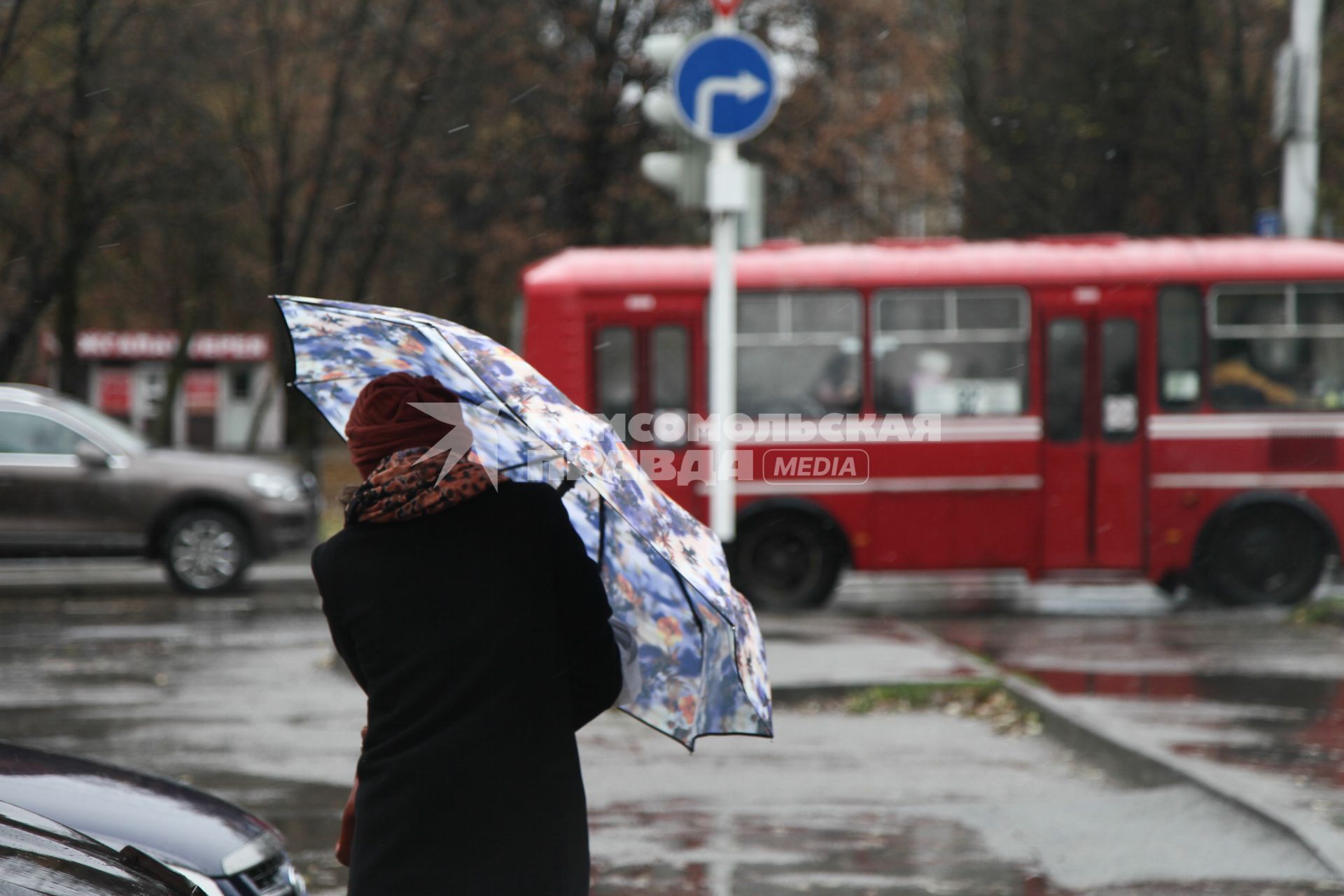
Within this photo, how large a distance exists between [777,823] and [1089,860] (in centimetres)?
125

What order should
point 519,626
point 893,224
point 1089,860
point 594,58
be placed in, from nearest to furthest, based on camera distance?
point 519,626 → point 1089,860 → point 594,58 → point 893,224

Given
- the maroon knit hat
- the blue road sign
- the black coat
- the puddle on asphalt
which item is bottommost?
the puddle on asphalt

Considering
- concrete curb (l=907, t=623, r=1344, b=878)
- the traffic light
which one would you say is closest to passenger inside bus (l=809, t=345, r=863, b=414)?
the traffic light

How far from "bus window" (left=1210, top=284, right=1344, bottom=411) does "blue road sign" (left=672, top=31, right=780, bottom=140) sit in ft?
19.5

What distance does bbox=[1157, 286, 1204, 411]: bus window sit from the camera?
13922 millimetres

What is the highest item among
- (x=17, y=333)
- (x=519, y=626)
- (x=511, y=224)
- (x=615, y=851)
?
(x=511, y=224)

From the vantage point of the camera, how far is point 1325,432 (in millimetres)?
13797

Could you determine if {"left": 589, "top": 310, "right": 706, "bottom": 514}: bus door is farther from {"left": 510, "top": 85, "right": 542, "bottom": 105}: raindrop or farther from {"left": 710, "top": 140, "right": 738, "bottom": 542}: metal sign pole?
{"left": 510, "top": 85, "right": 542, "bottom": 105}: raindrop

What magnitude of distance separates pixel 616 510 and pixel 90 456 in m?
12.7

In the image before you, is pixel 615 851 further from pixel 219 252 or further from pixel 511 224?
pixel 219 252

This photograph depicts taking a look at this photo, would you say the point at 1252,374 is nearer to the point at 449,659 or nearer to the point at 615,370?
the point at 615,370

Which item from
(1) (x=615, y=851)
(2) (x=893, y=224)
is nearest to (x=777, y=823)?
(1) (x=615, y=851)

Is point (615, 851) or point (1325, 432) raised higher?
point (1325, 432)

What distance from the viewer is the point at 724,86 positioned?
31.8 feet
